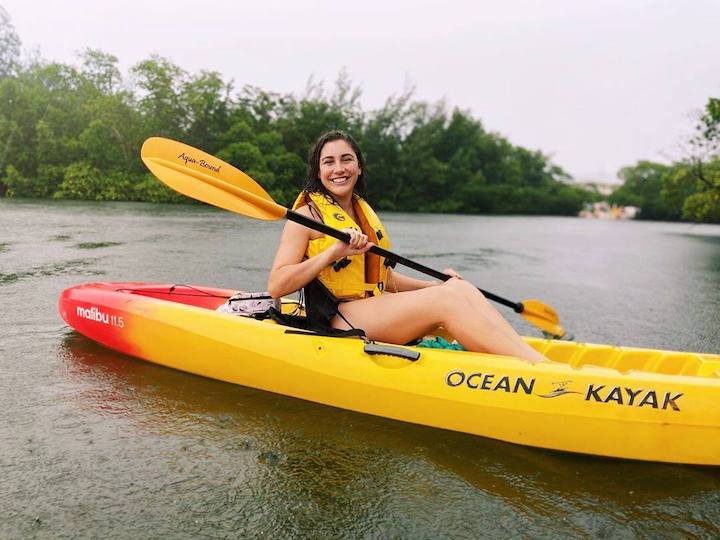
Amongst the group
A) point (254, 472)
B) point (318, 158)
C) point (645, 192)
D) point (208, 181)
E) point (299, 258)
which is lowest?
point (254, 472)

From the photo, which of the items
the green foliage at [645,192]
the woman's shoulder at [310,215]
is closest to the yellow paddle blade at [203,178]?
the woman's shoulder at [310,215]

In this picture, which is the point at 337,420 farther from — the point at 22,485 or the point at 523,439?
the point at 22,485

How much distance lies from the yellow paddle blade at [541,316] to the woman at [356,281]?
1384mm

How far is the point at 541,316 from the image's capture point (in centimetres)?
386

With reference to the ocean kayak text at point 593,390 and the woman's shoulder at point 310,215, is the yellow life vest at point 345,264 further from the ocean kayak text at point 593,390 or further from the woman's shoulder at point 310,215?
the ocean kayak text at point 593,390

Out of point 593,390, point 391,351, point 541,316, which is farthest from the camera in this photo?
point 541,316

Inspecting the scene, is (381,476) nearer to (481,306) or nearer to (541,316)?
(481,306)

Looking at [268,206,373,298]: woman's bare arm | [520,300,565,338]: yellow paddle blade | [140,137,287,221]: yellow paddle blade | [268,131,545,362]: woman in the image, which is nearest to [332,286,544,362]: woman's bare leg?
[268,131,545,362]: woman

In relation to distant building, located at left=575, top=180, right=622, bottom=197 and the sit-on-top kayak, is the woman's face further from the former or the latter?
distant building, located at left=575, top=180, right=622, bottom=197

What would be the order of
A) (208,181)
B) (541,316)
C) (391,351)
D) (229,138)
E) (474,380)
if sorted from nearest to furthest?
(474,380), (391,351), (208,181), (541,316), (229,138)

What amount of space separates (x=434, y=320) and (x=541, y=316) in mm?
1684

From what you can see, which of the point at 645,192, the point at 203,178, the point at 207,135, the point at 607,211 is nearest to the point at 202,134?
the point at 207,135

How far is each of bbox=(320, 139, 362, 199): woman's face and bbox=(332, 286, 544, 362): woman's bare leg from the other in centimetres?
54

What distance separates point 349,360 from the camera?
8.14 ft
